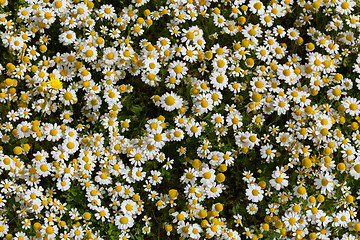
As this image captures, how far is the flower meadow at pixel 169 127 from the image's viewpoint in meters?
5.09

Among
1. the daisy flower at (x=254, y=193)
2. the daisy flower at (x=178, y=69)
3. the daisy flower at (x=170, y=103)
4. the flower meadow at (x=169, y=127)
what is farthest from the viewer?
the daisy flower at (x=178, y=69)

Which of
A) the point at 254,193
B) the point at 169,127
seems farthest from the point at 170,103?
the point at 254,193

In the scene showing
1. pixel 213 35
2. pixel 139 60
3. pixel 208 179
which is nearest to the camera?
pixel 208 179

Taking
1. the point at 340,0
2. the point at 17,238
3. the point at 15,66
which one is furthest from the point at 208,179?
the point at 340,0

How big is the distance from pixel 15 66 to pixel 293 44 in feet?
13.5

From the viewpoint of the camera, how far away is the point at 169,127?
17.5 feet

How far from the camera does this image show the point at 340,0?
6277mm

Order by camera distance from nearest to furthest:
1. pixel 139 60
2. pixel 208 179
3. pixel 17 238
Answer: pixel 17 238, pixel 208 179, pixel 139 60

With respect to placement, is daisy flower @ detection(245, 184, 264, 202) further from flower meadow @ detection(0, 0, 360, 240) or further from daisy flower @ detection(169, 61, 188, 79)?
daisy flower @ detection(169, 61, 188, 79)

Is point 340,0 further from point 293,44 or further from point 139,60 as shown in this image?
point 139,60

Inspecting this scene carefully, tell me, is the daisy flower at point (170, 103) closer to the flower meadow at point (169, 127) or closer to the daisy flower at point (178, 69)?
the flower meadow at point (169, 127)

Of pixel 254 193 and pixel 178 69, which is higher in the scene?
pixel 178 69

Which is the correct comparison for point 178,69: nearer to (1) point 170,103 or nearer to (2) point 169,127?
(1) point 170,103

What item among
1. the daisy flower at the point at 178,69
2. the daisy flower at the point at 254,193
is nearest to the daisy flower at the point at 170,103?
the daisy flower at the point at 178,69
